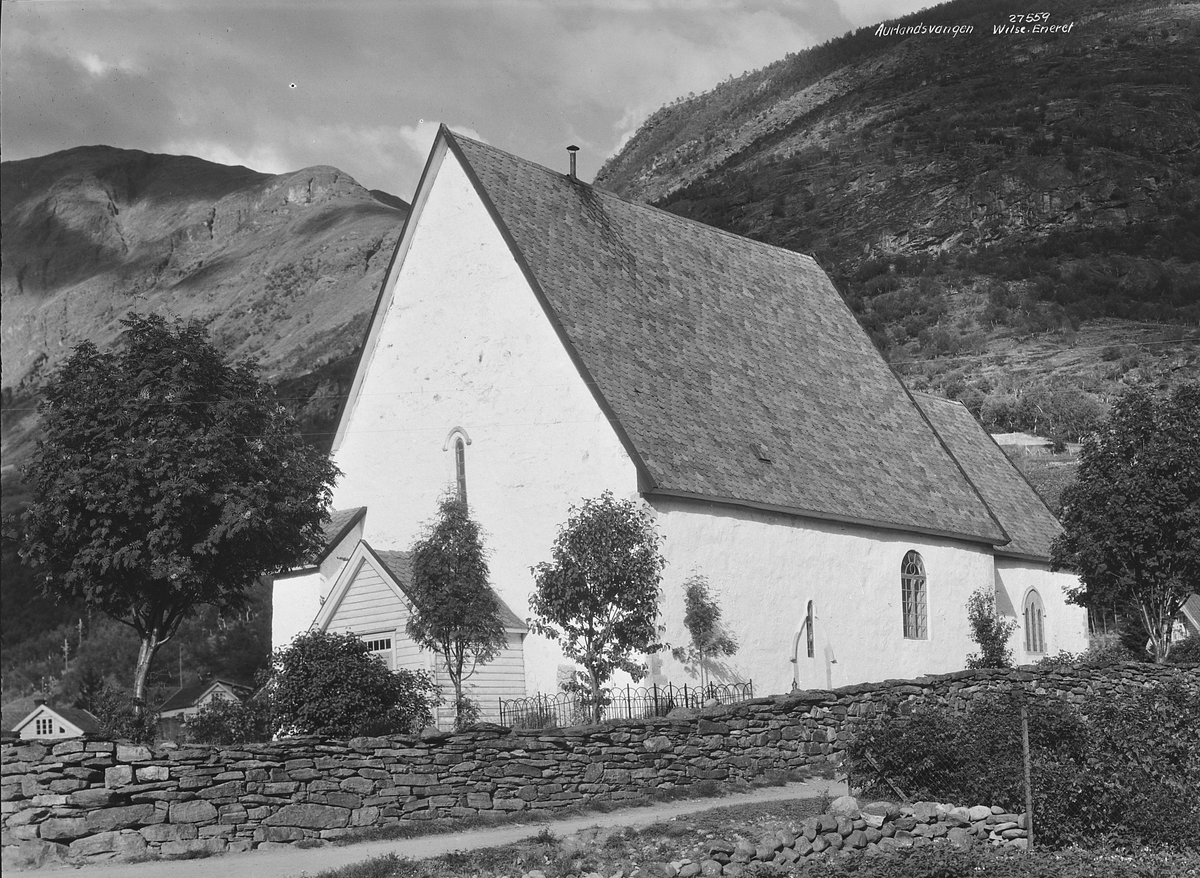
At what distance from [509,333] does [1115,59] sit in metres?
94.3

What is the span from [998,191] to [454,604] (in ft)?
262

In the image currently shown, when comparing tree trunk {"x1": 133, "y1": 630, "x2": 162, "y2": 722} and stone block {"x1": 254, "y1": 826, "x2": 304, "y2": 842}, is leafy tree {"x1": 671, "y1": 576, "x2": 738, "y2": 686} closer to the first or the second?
tree trunk {"x1": 133, "y1": 630, "x2": 162, "y2": 722}

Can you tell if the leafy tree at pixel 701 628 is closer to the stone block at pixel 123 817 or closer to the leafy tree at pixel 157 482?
the leafy tree at pixel 157 482

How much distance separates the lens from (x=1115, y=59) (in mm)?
108250

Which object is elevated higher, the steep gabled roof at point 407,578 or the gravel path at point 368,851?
the steep gabled roof at point 407,578

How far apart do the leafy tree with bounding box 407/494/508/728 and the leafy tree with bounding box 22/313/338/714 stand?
10.9 feet

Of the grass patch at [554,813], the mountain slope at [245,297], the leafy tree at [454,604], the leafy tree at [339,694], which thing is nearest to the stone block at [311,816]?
the grass patch at [554,813]

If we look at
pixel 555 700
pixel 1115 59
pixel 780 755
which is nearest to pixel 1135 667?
pixel 780 755

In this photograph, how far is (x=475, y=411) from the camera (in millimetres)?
28406

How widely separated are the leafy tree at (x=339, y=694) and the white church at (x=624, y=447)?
17.1ft

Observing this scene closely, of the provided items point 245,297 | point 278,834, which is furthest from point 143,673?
point 245,297

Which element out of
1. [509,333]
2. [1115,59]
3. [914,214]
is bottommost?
[509,333]

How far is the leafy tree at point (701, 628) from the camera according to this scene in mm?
25984

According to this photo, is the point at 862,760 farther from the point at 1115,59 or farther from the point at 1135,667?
the point at 1115,59
